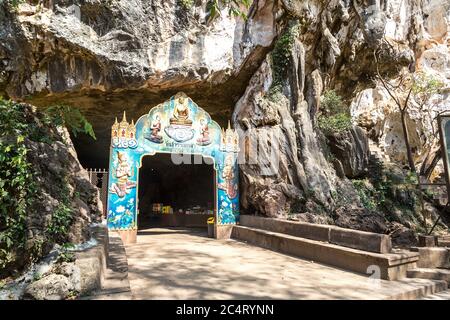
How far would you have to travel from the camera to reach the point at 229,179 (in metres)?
10.2

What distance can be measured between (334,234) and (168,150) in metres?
5.76

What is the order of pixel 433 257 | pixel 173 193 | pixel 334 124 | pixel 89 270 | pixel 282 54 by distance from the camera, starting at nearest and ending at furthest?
pixel 89 270, pixel 433 257, pixel 282 54, pixel 334 124, pixel 173 193

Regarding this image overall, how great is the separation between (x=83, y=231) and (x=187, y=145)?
6.00 m

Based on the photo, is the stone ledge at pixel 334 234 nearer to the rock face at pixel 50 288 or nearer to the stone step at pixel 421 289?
the stone step at pixel 421 289

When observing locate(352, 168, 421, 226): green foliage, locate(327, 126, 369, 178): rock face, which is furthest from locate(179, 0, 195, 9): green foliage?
locate(352, 168, 421, 226): green foliage

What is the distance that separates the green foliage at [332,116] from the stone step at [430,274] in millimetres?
8811

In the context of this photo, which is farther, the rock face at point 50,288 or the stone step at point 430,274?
the stone step at point 430,274

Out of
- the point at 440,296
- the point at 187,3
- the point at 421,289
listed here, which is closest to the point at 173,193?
the point at 187,3

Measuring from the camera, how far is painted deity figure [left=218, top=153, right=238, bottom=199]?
10.1 metres

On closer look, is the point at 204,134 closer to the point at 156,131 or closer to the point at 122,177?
the point at 156,131

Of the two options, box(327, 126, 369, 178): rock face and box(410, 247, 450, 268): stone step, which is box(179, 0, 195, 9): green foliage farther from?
box(410, 247, 450, 268): stone step

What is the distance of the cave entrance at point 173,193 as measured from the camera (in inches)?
602

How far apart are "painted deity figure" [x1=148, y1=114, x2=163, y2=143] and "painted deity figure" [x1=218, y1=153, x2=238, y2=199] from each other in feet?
8.01

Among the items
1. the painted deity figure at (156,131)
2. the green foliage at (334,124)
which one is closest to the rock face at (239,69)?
the green foliage at (334,124)
